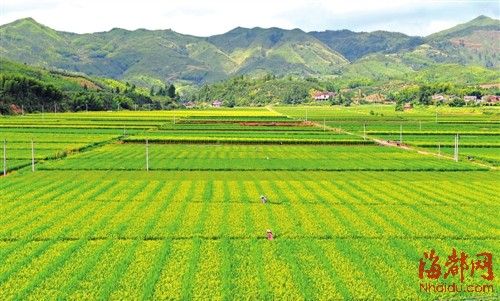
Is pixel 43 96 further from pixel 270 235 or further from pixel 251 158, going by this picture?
pixel 270 235

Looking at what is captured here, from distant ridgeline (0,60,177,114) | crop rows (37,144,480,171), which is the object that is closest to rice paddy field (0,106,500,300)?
crop rows (37,144,480,171)

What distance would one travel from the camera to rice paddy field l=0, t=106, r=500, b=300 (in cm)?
1680

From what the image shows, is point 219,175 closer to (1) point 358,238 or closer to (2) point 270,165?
(2) point 270,165

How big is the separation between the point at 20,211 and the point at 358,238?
16.4 meters

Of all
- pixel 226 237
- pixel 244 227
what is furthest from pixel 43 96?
pixel 226 237

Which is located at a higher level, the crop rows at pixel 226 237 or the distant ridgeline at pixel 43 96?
the distant ridgeline at pixel 43 96

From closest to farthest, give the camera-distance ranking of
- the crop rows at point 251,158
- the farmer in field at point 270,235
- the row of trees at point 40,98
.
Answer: the farmer in field at point 270,235
the crop rows at point 251,158
the row of trees at point 40,98

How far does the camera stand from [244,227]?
2408cm

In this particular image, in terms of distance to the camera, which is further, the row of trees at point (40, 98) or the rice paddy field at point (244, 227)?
the row of trees at point (40, 98)

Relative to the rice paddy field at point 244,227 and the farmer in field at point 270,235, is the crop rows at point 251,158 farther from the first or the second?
the farmer in field at point 270,235

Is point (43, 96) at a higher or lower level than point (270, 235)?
higher

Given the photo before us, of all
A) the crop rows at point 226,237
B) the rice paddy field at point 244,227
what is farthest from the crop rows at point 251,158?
the crop rows at point 226,237

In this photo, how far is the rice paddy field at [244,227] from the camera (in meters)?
16.8

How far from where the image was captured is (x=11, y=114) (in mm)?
127562
